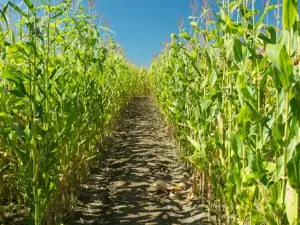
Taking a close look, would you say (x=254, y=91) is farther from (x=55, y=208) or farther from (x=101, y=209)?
(x=101, y=209)

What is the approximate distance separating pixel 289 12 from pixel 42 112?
51.8 inches

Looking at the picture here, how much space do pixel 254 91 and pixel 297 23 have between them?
2.00 feet

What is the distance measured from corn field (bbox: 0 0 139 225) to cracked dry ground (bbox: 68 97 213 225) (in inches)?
9.1

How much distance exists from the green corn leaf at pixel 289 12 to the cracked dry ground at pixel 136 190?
177 cm

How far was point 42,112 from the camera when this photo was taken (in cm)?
199

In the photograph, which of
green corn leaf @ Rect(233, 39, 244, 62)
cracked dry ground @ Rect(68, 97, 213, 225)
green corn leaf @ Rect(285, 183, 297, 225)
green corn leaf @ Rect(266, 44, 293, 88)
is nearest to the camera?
green corn leaf @ Rect(266, 44, 293, 88)

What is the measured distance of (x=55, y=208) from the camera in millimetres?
2434

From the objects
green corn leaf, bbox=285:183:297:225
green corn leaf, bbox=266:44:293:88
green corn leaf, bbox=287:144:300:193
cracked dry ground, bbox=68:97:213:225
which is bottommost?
cracked dry ground, bbox=68:97:213:225

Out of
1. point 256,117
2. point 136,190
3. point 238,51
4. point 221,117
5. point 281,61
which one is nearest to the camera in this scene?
point 281,61

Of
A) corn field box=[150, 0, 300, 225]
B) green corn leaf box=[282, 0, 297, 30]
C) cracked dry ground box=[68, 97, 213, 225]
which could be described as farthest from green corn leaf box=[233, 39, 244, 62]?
cracked dry ground box=[68, 97, 213, 225]

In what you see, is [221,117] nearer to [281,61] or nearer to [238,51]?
[238,51]

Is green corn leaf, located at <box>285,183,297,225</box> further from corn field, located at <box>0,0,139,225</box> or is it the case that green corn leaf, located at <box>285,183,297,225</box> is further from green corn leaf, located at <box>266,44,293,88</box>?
corn field, located at <box>0,0,139,225</box>

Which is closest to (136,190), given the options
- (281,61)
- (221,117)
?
(221,117)

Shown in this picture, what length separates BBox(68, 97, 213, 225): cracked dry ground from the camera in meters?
2.82
